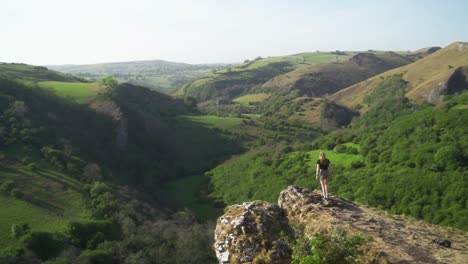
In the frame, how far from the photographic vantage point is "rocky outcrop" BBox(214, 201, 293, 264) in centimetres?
1555

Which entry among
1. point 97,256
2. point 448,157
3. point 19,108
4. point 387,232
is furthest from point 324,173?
point 19,108

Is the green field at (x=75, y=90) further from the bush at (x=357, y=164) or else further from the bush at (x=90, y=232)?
the bush at (x=357, y=164)

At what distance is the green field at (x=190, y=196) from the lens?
81.6 metres

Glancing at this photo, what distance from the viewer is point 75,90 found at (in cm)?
13250

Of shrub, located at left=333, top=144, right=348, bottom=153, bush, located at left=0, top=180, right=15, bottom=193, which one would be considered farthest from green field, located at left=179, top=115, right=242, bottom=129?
bush, located at left=0, top=180, right=15, bottom=193

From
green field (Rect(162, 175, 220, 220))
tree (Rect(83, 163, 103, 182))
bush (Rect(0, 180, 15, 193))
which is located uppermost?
bush (Rect(0, 180, 15, 193))

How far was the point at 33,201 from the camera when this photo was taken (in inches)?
2434

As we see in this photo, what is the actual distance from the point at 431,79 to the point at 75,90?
132790 millimetres

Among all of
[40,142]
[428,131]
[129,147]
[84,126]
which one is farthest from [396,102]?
[40,142]

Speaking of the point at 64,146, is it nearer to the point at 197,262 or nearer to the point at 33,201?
the point at 33,201

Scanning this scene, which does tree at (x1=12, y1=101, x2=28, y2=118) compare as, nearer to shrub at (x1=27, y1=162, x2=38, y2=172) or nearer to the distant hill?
shrub at (x1=27, y1=162, x2=38, y2=172)

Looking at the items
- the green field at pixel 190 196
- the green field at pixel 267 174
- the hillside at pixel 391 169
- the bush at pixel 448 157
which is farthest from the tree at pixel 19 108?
the bush at pixel 448 157

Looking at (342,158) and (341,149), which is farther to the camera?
(341,149)

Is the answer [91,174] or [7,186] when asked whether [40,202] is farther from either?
[91,174]
